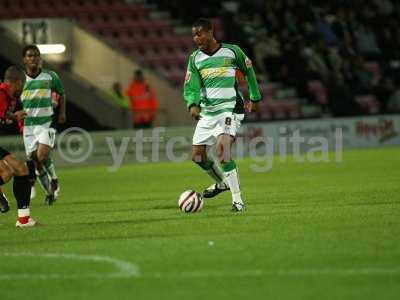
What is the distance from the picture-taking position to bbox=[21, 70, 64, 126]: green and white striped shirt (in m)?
14.2

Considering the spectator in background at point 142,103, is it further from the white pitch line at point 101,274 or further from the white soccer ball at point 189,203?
the white pitch line at point 101,274

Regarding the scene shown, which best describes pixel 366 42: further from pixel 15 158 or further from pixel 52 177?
pixel 15 158

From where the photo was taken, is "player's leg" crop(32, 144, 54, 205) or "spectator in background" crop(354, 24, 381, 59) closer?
"player's leg" crop(32, 144, 54, 205)

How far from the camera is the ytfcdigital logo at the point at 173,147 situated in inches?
912

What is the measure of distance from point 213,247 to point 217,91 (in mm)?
3679

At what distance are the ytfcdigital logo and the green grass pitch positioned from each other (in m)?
8.08

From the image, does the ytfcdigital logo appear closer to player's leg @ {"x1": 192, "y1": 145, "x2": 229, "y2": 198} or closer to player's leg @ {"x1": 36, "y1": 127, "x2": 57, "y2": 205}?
player's leg @ {"x1": 36, "y1": 127, "x2": 57, "y2": 205}

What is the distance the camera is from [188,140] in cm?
2453

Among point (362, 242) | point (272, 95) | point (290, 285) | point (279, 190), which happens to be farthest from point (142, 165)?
point (290, 285)

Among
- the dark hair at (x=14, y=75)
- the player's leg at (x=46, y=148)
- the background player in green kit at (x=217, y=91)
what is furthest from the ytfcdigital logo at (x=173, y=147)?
the dark hair at (x=14, y=75)

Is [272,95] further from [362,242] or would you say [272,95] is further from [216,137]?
[362,242]

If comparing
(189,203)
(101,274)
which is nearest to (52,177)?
(189,203)

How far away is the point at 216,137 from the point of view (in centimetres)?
1169

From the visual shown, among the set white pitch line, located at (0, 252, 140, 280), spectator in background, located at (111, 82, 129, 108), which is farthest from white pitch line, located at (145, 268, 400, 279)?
spectator in background, located at (111, 82, 129, 108)
